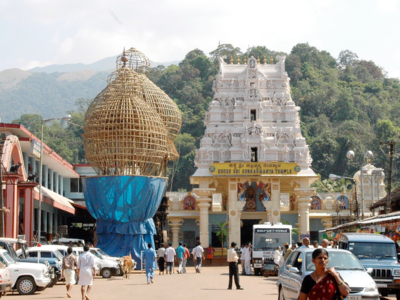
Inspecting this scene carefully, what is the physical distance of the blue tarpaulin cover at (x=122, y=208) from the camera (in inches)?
1484

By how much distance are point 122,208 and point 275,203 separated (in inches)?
684

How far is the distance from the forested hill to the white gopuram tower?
1375 inches

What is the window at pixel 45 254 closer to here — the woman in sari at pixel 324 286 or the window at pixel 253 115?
the woman in sari at pixel 324 286

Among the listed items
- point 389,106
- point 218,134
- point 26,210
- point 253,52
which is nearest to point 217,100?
point 218,134

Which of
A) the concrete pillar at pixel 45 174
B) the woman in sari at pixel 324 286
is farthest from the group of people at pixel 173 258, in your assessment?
the woman in sari at pixel 324 286

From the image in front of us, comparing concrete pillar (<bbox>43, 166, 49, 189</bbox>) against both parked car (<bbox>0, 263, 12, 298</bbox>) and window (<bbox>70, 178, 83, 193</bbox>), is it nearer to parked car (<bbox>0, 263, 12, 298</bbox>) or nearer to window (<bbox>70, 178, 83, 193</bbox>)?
window (<bbox>70, 178, 83, 193</bbox>)

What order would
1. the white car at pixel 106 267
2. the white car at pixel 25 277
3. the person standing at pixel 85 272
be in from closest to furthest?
the person standing at pixel 85 272 → the white car at pixel 25 277 → the white car at pixel 106 267

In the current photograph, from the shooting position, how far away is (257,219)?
192 feet

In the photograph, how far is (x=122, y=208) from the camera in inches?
1489

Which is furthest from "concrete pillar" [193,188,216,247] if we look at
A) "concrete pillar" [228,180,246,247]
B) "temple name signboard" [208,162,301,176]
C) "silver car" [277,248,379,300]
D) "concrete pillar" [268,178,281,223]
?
"silver car" [277,248,379,300]

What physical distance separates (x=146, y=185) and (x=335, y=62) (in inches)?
3852

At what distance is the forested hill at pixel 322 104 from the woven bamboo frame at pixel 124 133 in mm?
53456

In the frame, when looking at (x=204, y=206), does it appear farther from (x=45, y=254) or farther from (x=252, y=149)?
(x=45, y=254)

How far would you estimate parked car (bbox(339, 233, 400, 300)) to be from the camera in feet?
59.4
